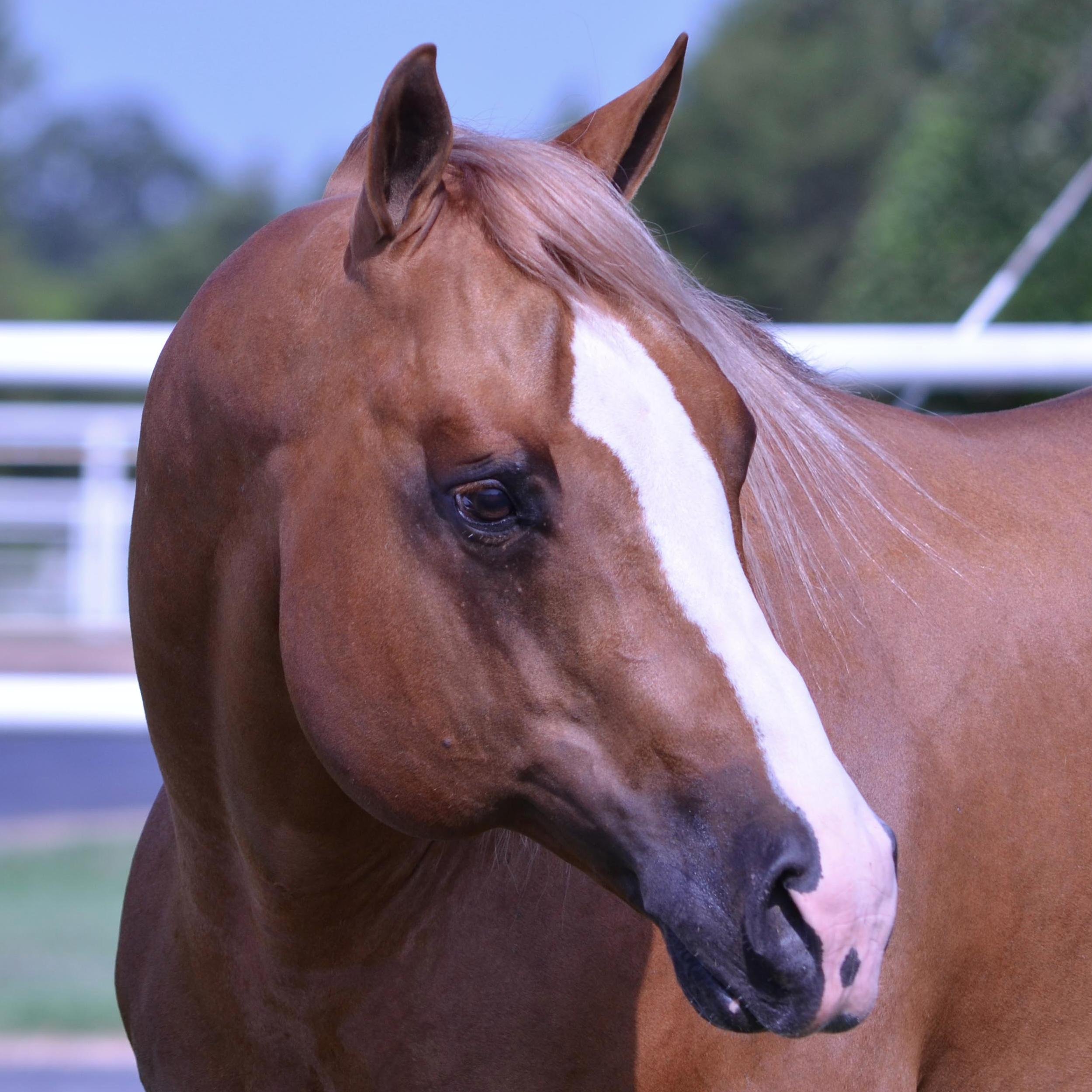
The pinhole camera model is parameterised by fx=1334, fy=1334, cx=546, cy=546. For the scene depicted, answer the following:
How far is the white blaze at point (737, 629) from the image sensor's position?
116cm

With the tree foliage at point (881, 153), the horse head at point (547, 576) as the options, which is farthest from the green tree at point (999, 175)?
the horse head at point (547, 576)

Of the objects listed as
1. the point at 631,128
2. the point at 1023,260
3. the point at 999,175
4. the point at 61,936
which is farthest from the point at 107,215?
Result: the point at 631,128

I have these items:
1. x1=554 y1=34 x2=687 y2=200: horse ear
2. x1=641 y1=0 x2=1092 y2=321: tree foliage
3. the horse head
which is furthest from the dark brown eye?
x1=641 y1=0 x2=1092 y2=321: tree foliage

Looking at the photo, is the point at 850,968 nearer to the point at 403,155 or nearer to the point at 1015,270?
the point at 403,155

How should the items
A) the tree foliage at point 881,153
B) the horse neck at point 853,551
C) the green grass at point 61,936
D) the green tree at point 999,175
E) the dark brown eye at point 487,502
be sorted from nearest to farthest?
1. the dark brown eye at point 487,502
2. the horse neck at point 853,551
3. the green grass at point 61,936
4. the green tree at point 999,175
5. the tree foliage at point 881,153

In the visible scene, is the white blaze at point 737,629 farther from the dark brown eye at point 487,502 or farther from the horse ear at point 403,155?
the horse ear at point 403,155

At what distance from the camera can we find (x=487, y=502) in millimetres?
1289

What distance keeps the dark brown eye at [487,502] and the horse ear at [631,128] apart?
502 mm

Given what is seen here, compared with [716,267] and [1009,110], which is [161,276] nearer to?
[716,267]

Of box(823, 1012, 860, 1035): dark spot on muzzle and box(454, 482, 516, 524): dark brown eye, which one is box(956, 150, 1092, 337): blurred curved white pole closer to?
box(454, 482, 516, 524): dark brown eye

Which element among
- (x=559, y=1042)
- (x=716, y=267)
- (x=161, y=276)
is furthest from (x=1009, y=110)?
(x=161, y=276)

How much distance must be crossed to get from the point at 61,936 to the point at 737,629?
3.75m

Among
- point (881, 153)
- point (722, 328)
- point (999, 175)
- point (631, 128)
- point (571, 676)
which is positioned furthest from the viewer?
point (881, 153)

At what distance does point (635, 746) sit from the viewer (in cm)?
126
